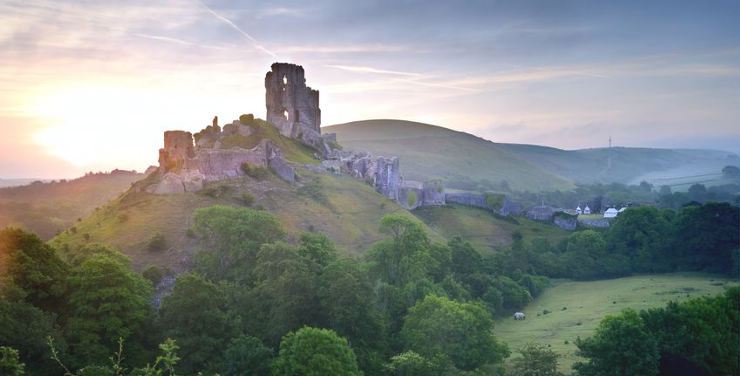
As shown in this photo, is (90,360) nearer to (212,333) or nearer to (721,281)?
(212,333)

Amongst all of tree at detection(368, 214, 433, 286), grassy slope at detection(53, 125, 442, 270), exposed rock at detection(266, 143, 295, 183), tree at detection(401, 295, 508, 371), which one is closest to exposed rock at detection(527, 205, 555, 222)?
grassy slope at detection(53, 125, 442, 270)

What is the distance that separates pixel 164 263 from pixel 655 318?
43.7 m

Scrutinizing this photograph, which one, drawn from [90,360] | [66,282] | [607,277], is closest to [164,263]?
[66,282]

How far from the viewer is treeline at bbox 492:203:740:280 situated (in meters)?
83.6

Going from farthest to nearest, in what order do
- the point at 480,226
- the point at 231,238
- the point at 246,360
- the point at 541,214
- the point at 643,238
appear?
the point at 541,214 < the point at 480,226 < the point at 643,238 < the point at 231,238 < the point at 246,360

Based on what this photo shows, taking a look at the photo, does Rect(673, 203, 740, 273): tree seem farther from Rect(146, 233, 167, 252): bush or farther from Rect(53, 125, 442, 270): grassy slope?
Rect(146, 233, 167, 252): bush

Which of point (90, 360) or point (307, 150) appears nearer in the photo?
point (90, 360)

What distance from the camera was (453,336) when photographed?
141ft

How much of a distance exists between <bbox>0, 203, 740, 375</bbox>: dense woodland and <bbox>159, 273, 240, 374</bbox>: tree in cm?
9

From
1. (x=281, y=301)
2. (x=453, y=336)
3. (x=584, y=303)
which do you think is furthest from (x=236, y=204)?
(x=584, y=303)

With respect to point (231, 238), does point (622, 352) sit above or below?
below

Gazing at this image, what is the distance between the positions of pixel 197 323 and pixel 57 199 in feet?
297

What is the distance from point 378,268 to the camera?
202 ft

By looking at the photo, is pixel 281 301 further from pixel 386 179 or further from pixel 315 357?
pixel 386 179
